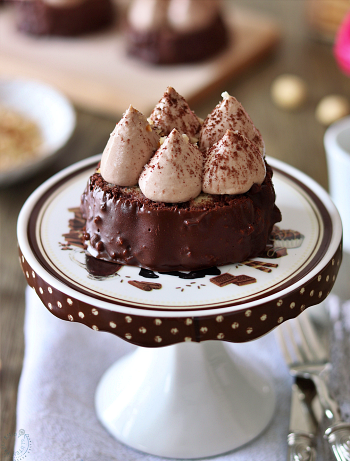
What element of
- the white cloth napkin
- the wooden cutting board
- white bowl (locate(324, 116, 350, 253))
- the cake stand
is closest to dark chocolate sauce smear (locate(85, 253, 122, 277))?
the cake stand

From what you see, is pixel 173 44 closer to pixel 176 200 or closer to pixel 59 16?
Result: pixel 59 16

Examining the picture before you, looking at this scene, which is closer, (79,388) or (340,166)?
(79,388)

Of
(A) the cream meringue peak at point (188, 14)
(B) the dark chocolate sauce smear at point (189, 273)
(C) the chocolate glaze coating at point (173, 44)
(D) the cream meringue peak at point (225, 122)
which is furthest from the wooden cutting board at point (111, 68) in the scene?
(B) the dark chocolate sauce smear at point (189, 273)

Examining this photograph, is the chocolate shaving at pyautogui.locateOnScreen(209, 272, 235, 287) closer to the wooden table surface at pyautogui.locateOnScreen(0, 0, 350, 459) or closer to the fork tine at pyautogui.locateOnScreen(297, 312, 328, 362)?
the fork tine at pyautogui.locateOnScreen(297, 312, 328, 362)

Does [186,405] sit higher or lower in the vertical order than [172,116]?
lower

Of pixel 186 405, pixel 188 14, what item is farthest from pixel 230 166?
pixel 188 14

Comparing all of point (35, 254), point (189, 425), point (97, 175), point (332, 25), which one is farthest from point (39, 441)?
point (332, 25)
